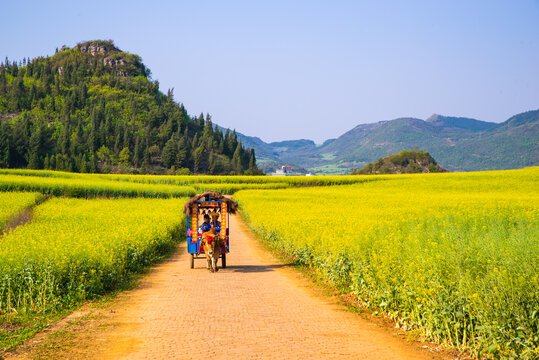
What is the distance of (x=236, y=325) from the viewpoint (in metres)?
9.47

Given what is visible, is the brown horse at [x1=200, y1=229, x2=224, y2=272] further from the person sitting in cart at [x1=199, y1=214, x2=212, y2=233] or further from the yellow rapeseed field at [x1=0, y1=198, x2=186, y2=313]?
the yellow rapeseed field at [x1=0, y1=198, x2=186, y2=313]

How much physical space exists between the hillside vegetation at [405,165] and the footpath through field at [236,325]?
139681 mm

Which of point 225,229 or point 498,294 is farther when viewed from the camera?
point 225,229

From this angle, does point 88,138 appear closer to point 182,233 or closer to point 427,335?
point 182,233

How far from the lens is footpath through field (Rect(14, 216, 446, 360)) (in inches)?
311

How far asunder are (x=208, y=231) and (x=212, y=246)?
0.57m

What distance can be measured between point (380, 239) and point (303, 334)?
5.03 m

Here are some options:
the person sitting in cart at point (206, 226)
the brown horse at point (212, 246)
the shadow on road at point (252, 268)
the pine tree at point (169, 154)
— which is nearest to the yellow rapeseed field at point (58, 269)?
the person sitting in cart at point (206, 226)

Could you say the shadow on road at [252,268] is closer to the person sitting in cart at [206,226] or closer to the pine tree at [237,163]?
the person sitting in cart at [206,226]

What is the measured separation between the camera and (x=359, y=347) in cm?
824

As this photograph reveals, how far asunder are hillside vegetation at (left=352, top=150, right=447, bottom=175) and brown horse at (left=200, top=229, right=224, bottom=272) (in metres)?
136

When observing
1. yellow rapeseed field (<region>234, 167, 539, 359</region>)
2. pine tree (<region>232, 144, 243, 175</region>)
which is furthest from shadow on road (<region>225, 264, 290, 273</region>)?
pine tree (<region>232, 144, 243, 175</region>)

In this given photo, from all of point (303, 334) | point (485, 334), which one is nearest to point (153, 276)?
point (303, 334)

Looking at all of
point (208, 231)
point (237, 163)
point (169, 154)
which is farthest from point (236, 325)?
point (237, 163)
